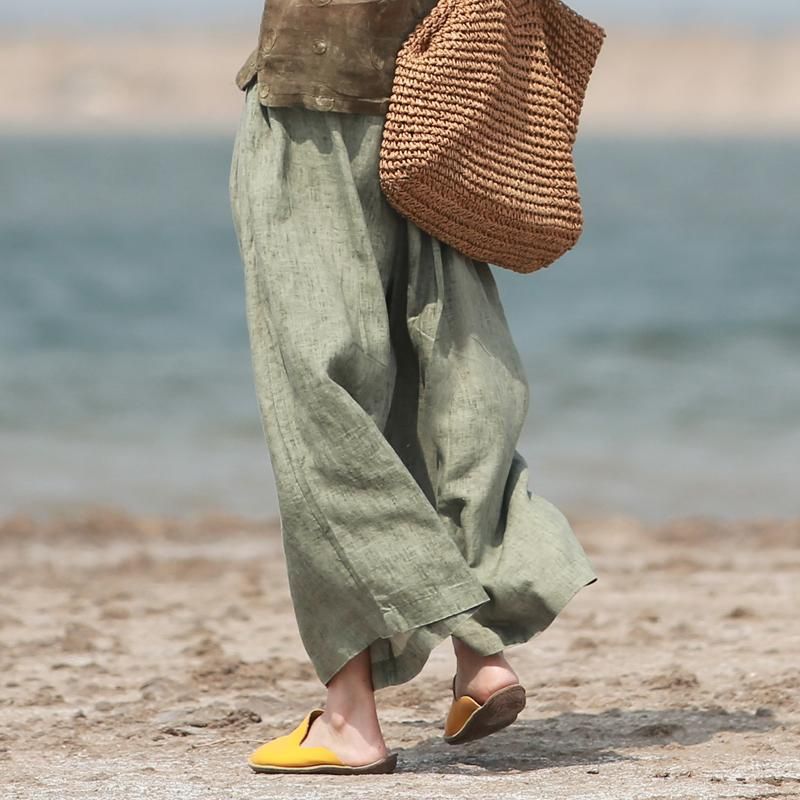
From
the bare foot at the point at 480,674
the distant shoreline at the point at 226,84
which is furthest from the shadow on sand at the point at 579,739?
the distant shoreline at the point at 226,84

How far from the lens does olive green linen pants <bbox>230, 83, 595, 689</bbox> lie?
9.53ft

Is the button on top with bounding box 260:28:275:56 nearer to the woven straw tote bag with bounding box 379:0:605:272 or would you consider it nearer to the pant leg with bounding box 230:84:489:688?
the pant leg with bounding box 230:84:489:688

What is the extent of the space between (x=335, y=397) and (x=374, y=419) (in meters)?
0.13

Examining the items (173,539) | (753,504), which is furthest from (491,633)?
(753,504)

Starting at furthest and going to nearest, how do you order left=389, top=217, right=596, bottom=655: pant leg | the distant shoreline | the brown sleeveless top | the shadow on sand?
the distant shoreline
the shadow on sand
left=389, top=217, right=596, bottom=655: pant leg
the brown sleeveless top

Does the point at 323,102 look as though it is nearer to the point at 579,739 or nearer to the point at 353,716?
the point at 353,716

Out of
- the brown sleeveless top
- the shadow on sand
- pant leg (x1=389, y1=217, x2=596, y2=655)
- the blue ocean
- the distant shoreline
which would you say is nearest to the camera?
the brown sleeveless top

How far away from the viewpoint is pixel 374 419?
301 cm

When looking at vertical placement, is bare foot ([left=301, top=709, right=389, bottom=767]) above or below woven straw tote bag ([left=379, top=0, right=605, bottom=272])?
below

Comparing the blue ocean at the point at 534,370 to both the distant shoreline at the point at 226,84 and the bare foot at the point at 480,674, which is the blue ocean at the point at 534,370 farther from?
the distant shoreline at the point at 226,84

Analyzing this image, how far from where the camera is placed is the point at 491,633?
3.04m

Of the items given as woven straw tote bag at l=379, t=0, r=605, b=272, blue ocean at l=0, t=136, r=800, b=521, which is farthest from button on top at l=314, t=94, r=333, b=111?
blue ocean at l=0, t=136, r=800, b=521

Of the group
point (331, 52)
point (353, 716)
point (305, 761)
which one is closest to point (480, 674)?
point (353, 716)

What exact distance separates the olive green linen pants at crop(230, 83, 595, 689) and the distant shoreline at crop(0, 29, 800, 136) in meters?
89.4
